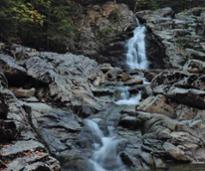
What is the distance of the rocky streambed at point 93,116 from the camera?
419 inches

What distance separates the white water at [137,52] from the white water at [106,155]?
11.6 metres

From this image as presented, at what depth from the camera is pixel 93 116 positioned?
51.2ft

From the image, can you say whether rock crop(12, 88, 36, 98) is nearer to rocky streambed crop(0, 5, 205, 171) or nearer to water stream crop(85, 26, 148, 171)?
rocky streambed crop(0, 5, 205, 171)

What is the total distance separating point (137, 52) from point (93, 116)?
11411mm

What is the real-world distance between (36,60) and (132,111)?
18.0ft

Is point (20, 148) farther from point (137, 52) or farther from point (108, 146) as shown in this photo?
point (137, 52)

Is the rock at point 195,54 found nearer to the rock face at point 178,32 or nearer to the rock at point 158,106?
the rock face at point 178,32

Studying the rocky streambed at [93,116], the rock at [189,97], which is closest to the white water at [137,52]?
the rocky streambed at [93,116]

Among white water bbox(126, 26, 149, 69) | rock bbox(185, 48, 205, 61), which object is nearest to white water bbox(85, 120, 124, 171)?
white water bbox(126, 26, 149, 69)

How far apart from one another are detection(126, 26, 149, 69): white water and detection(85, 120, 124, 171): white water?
11619mm

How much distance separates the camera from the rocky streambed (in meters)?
10.6

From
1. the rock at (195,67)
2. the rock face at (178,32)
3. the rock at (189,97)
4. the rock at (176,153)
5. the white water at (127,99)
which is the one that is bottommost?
the rock at (176,153)

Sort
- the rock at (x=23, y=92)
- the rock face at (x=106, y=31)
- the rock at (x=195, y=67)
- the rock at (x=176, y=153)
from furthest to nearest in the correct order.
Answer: the rock face at (x=106, y=31) → the rock at (x=195, y=67) → the rock at (x=23, y=92) → the rock at (x=176, y=153)

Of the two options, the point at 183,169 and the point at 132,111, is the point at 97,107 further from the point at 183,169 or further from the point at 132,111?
the point at 183,169
